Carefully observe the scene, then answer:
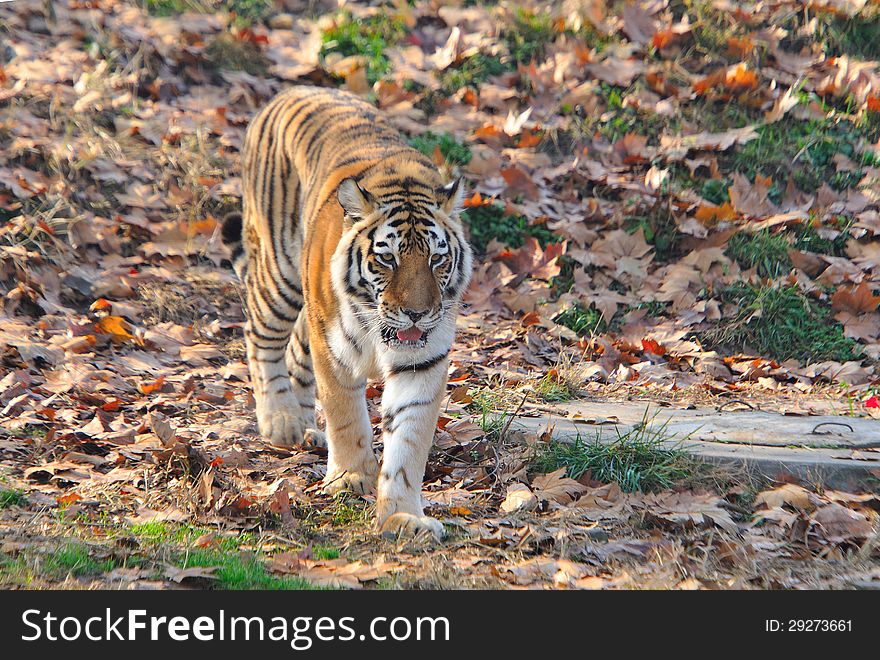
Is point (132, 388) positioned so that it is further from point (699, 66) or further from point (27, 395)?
point (699, 66)

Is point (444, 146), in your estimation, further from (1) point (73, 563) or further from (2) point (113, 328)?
(1) point (73, 563)

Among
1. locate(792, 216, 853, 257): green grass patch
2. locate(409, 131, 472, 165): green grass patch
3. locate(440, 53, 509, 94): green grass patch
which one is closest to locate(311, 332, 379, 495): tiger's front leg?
locate(409, 131, 472, 165): green grass patch

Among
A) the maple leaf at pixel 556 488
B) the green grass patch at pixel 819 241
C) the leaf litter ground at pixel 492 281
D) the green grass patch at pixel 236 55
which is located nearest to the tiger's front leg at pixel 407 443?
the leaf litter ground at pixel 492 281

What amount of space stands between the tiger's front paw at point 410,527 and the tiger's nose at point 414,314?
0.76 m

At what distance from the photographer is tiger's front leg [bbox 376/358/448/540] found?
Answer: 415cm

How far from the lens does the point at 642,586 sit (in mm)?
3676

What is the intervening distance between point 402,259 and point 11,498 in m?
1.78

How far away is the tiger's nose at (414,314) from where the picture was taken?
420cm

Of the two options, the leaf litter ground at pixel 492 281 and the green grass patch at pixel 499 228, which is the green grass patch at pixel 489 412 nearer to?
the leaf litter ground at pixel 492 281

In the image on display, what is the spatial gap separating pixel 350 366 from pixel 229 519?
31.6 inches

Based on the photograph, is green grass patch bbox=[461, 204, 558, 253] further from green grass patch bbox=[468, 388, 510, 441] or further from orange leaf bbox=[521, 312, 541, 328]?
green grass patch bbox=[468, 388, 510, 441]

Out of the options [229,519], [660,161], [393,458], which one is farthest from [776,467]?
[660,161]

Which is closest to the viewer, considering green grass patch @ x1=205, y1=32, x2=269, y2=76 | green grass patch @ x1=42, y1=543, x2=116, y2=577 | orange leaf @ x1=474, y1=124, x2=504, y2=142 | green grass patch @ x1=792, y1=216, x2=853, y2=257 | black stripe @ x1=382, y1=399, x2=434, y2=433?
green grass patch @ x1=42, y1=543, x2=116, y2=577

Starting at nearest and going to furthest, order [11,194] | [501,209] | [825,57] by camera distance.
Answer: [11,194] < [501,209] < [825,57]
